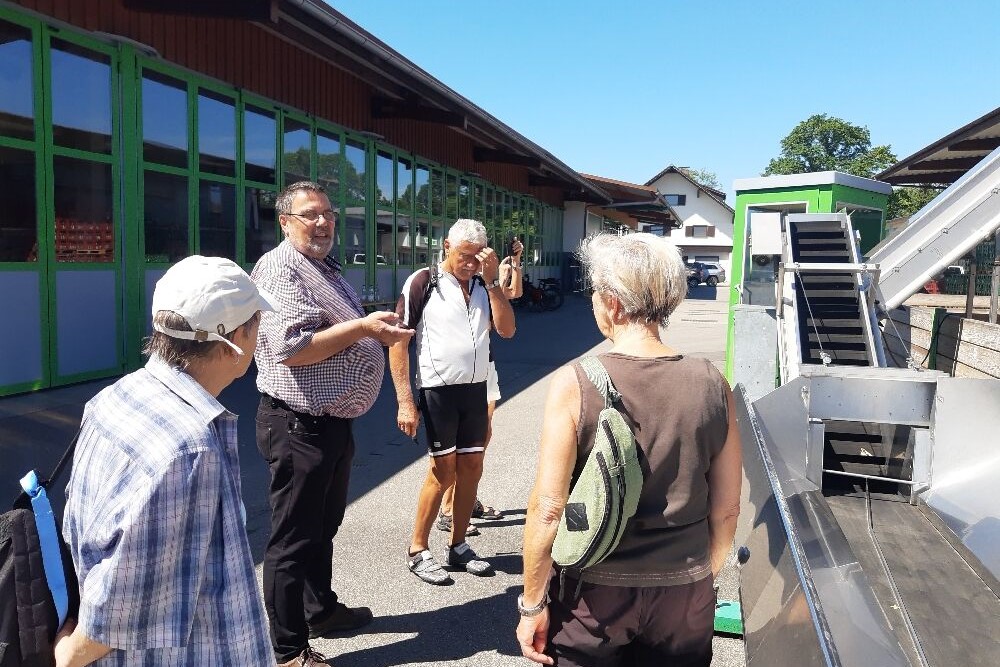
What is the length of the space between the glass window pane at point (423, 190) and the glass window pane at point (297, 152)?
4.48 metres

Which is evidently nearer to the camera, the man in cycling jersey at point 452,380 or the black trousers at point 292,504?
the black trousers at point 292,504

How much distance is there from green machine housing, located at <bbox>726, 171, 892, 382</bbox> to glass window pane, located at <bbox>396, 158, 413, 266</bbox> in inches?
306

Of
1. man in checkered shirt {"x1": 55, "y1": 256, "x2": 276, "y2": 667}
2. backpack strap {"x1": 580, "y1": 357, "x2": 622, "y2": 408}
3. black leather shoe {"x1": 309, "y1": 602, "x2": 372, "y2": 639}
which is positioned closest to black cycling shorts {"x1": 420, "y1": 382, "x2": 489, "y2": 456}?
black leather shoe {"x1": 309, "y1": 602, "x2": 372, "y2": 639}

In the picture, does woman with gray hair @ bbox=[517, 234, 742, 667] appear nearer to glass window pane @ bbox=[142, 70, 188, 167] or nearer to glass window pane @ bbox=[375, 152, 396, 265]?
glass window pane @ bbox=[142, 70, 188, 167]

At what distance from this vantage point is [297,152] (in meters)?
10.8

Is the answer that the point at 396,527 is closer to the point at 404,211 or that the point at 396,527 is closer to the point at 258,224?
the point at 258,224

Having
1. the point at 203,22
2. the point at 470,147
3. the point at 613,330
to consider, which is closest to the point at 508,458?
the point at 613,330

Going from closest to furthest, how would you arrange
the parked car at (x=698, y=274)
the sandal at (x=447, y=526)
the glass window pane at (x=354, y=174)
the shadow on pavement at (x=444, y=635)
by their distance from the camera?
the shadow on pavement at (x=444, y=635), the sandal at (x=447, y=526), the glass window pane at (x=354, y=174), the parked car at (x=698, y=274)

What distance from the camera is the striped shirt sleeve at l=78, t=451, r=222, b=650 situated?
4.58 ft

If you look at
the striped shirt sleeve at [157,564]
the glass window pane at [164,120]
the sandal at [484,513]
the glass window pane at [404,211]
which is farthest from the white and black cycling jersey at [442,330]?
the glass window pane at [404,211]

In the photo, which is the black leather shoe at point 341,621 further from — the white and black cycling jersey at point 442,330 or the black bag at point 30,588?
the black bag at point 30,588

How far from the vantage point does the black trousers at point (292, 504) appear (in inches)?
111

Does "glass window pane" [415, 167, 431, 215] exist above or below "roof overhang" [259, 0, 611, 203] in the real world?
below

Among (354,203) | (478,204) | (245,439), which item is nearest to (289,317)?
(245,439)
